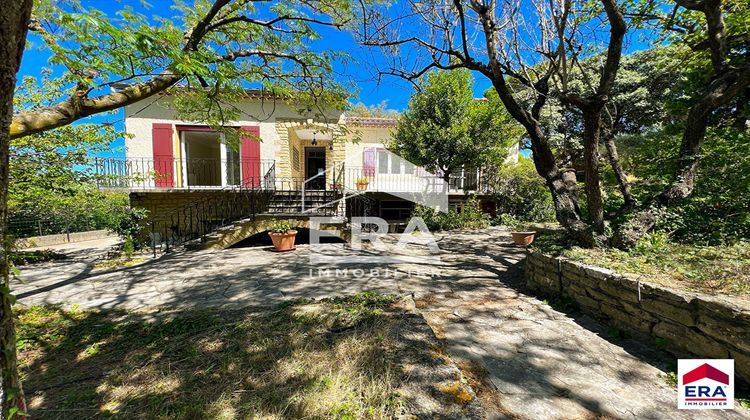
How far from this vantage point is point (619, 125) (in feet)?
49.1

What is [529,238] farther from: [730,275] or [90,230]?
[90,230]

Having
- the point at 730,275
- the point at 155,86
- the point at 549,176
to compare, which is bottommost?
the point at 730,275

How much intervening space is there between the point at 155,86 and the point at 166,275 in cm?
304

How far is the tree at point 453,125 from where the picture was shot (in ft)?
33.1

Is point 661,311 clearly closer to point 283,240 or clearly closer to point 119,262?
point 283,240

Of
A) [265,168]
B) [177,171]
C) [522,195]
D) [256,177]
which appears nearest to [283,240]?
[256,177]

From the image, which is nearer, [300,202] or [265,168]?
[300,202]

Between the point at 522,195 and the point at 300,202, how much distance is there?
8920mm

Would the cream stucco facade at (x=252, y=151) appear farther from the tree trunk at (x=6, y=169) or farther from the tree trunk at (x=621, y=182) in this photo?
the tree trunk at (x=6, y=169)

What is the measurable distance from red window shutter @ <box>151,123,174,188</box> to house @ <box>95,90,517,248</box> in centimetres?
3

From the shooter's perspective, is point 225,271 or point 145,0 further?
point 225,271

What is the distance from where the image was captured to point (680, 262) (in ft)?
9.64

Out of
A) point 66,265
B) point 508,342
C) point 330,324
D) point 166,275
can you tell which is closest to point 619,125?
point 508,342

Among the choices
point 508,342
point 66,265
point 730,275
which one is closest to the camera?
point 730,275
